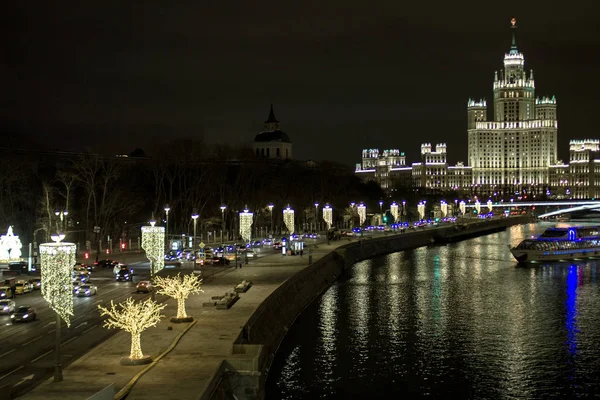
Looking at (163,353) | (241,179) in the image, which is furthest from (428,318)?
(241,179)

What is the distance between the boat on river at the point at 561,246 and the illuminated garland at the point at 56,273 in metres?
56.2

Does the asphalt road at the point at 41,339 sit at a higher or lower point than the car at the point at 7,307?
lower

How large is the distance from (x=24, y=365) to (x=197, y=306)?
33.1ft

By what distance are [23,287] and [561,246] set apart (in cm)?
5477

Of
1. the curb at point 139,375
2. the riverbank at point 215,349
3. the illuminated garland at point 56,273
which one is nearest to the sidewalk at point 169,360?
the riverbank at point 215,349

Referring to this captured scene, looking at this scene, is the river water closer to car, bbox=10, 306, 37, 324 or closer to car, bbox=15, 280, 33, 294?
car, bbox=10, 306, 37, 324

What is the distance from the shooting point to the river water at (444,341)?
85.3 feet

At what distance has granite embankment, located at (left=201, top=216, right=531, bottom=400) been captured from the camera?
69.0 ft

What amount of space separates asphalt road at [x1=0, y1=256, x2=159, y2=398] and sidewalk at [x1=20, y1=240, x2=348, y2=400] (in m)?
1.10

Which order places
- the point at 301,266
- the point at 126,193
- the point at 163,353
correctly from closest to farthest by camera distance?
1. the point at 163,353
2. the point at 301,266
3. the point at 126,193

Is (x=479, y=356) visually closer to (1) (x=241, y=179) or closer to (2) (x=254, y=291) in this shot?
(2) (x=254, y=291)

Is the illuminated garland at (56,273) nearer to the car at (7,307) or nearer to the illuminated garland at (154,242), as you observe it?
the illuminated garland at (154,242)

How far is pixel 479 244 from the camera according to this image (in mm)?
93625

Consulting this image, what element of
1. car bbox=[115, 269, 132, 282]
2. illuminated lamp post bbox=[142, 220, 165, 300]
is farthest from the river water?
car bbox=[115, 269, 132, 282]
